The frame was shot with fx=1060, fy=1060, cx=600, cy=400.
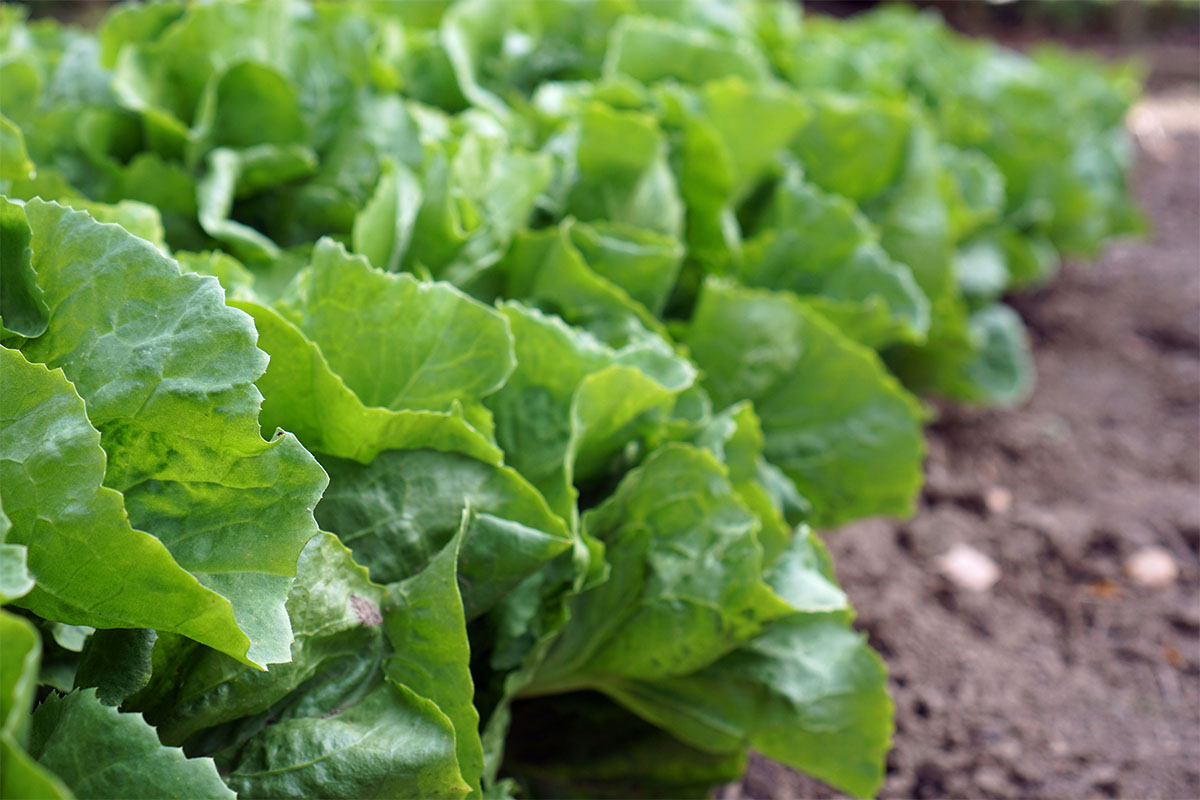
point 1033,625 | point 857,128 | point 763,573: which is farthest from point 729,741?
point 857,128

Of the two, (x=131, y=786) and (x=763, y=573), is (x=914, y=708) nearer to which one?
(x=763, y=573)

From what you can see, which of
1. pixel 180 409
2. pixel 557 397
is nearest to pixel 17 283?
pixel 180 409

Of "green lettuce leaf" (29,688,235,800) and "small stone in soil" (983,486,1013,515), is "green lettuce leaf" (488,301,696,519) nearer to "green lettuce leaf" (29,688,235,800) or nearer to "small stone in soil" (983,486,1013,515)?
"green lettuce leaf" (29,688,235,800)

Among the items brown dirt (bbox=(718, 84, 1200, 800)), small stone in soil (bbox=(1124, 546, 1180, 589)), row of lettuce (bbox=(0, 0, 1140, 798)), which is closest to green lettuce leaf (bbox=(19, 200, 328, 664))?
row of lettuce (bbox=(0, 0, 1140, 798))

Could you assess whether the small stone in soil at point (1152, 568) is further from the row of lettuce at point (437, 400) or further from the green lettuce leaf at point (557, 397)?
the green lettuce leaf at point (557, 397)

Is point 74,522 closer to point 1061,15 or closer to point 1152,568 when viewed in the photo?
point 1152,568
